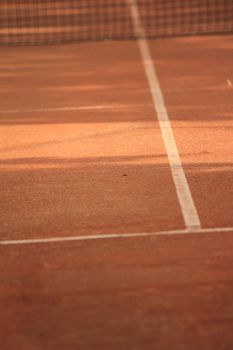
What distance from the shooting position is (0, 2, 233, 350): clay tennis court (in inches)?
145

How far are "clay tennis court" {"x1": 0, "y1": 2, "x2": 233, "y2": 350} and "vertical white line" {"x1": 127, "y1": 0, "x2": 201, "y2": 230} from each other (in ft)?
Answer: 0.04

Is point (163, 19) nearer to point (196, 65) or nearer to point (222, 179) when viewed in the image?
point (196, 65)

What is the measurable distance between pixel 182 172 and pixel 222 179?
0.29 metres

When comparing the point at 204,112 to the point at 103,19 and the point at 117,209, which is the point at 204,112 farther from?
the point at 103,19

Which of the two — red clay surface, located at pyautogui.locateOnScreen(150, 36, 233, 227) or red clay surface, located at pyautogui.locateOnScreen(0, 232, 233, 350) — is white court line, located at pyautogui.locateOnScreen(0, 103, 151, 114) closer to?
red clay surface, located at pyautogui.locateOnScreen(150, 36, 233, 227)

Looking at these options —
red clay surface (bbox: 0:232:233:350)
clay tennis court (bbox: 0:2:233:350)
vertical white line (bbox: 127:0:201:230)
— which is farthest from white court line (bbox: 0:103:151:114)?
red clay surface (bbox: 0:232:233:350)

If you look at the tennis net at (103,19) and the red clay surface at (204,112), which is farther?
the tennis net at (103,19)

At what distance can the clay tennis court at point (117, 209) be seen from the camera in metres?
3.68

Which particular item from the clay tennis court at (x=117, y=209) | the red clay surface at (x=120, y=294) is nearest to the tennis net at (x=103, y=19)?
the clay tennis court at (x=117, y=209)

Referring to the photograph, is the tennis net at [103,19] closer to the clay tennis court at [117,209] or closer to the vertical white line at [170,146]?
the vertical white line at [170,146]

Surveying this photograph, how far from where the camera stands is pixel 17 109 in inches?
308

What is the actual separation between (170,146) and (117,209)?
1.41 meters

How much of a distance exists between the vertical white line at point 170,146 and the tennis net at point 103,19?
4.20 ft

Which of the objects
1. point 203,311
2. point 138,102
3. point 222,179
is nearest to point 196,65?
point 138,102
